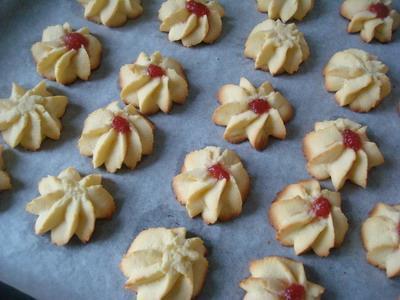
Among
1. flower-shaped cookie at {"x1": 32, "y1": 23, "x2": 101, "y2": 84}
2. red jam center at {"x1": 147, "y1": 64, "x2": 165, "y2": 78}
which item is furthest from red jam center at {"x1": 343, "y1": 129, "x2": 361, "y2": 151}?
flower-shaped cookie at {"x1": 32, "y1": 23, "x2": 101, "y2": 84}

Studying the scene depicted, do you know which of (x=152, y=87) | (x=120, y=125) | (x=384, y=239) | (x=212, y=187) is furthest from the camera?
(x=152, y=87)

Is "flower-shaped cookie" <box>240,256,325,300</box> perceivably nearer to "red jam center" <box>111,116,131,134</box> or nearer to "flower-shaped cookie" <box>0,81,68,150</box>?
"red jam center" <box>111,116,131,134</box>

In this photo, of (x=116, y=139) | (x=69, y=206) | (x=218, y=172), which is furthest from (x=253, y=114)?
(x=69, y=206)

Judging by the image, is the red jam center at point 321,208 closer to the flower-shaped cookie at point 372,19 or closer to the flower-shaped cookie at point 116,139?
the flower-shaped cookie at point 116,139

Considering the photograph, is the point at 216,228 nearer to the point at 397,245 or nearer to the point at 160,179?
the point at 160,179

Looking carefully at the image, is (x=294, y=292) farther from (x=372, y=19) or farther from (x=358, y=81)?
(x=372, y=19)

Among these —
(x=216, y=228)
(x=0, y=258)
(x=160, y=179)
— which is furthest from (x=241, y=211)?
(x=0, y=258)

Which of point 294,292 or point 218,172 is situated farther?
point 218,172

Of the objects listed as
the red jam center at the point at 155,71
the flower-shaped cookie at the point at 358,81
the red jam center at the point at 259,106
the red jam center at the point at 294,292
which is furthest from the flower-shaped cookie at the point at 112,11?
the red jam center at the point at 294,292

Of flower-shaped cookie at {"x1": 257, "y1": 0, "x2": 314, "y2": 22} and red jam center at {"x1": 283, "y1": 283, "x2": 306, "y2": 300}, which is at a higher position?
flower-shaped cookie at {"x1": 257, "y1": 0, "x2": 314, "y2": 22}
